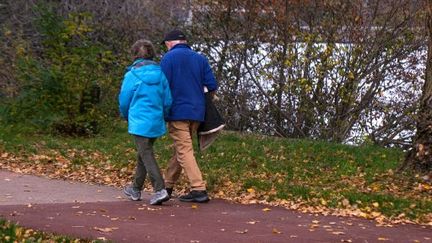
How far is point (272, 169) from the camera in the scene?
11531 mm

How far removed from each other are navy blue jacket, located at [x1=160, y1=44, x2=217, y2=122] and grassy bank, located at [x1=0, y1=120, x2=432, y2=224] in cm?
115

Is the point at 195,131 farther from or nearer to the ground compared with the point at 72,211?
farther from the ground

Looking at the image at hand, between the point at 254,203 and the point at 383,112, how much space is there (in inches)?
295

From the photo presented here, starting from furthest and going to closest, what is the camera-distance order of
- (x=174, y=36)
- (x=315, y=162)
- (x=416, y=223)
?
1. (x=315, y=162)
2. (x=174, y=36)
3. (x=416, y=223)

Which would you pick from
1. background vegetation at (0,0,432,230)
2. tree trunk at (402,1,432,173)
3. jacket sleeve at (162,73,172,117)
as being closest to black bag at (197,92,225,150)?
jacket sleeve at (162,73,172,117)

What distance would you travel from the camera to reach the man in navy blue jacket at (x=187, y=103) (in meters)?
9.45

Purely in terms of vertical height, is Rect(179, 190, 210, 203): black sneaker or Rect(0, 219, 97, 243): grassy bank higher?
Rect(179, 190, 210, 203): black sneaker

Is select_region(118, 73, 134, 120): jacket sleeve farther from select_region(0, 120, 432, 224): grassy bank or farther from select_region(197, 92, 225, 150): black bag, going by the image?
select_region(0, 120, 432, 224): grassy bank

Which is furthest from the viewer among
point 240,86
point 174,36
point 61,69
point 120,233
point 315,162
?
point 240,86

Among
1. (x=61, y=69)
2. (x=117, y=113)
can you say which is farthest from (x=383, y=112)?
(x=61, y=69)

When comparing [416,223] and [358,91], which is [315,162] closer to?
[416,223]

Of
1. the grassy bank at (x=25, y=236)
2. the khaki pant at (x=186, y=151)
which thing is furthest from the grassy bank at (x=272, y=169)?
the grassy bank at (x=25, y=236)

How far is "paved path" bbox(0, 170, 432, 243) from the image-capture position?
306 inches

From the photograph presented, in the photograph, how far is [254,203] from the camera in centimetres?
974
